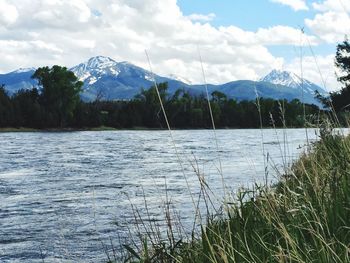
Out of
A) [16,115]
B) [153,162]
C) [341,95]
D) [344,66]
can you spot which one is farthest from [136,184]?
[16,115]

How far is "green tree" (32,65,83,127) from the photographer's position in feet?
351

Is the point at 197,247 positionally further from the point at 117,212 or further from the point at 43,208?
the point at 43,208

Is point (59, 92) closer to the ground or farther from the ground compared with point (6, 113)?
farther from the ground

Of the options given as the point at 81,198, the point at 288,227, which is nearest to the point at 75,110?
the point at 81,198

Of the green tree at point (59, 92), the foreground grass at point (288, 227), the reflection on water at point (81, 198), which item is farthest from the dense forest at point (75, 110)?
the foreground grass at point (288, 227)

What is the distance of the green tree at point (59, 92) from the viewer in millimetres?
106938

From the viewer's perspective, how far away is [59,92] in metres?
110

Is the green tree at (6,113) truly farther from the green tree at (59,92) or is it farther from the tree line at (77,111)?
the green tree at (59,92)

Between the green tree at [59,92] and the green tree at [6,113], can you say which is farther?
the green tree at [59,92]

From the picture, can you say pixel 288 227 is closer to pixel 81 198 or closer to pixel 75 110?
pixel 81 198

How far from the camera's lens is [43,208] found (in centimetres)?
1446

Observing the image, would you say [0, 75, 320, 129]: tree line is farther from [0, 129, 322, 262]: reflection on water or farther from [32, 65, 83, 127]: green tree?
[0, 129, 322, 262]: reflection on water

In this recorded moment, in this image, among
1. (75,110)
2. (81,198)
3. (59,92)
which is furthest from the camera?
(75,110)

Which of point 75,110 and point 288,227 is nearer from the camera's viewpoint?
point 288,227
